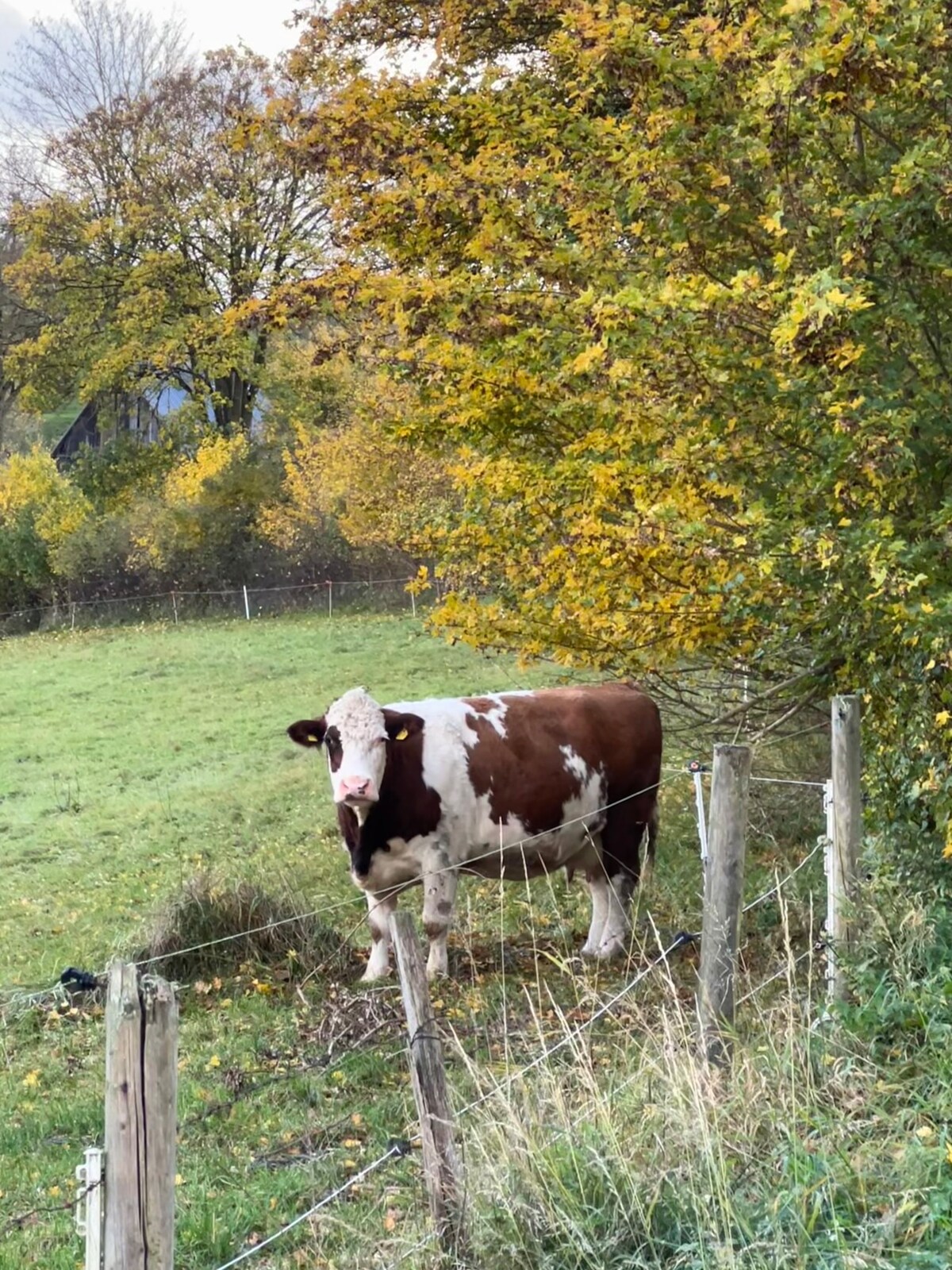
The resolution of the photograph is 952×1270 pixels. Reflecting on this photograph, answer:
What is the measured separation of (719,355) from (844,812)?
6.30 feet

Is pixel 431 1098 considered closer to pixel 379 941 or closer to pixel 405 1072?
pixel 405 1072

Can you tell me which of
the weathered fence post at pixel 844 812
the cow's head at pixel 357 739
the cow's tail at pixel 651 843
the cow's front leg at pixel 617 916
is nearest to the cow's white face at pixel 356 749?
the cow's head at pixel 357 739

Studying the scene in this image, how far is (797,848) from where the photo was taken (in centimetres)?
923

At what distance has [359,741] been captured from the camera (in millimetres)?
7535

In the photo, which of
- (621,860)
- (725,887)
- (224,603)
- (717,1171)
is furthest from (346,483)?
(717,1171)

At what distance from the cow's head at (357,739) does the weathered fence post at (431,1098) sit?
3879 mm

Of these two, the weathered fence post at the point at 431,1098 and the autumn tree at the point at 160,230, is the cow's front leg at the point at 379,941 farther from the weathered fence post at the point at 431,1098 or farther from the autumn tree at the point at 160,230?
the autumn tree at the point at 160,230

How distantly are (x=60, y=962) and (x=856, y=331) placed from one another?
637 cm

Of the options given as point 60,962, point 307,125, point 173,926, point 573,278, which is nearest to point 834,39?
point 573,278

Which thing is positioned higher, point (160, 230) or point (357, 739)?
point (160, 230)

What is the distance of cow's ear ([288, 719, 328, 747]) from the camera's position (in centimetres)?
777

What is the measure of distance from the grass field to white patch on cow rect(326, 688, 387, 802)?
84 centimetres

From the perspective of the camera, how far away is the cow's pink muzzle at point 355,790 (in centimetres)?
725

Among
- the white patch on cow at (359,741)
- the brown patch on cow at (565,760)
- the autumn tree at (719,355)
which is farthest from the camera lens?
the brown patch on cow at (565,760)
